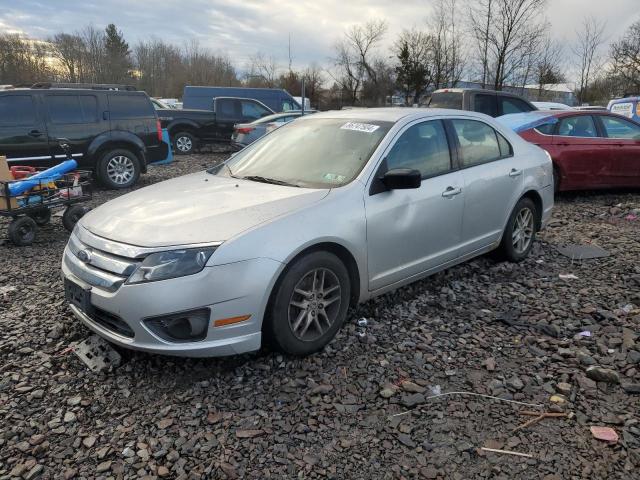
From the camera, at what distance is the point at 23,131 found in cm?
826

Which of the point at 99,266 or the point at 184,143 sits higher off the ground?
the point at 184,143

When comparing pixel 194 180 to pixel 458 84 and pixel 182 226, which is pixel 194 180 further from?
pixel 458 84

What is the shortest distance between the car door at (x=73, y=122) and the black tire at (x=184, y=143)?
6.26 meters

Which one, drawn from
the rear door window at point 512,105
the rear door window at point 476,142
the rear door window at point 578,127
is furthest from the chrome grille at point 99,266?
the rear door window at point 512,105

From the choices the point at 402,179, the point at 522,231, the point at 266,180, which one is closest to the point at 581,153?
the point at 522,231

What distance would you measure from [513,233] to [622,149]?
188 inches

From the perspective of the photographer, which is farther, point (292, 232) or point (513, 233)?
point (513, 233)

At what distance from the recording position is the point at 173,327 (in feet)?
8.96

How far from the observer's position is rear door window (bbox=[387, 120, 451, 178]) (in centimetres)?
373

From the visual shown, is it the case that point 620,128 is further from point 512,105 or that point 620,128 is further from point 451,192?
point 451,192

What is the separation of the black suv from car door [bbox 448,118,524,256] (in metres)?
7.16

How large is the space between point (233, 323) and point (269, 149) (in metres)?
1.89

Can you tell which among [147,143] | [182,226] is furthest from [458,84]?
[182,226]

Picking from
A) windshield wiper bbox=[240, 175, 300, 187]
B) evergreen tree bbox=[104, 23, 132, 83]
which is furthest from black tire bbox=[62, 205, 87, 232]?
evergreen tree bbox=[104, 23, 132, 83]
